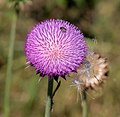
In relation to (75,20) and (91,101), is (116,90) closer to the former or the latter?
(91,101)

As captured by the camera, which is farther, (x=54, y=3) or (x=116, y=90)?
(x=54, y=3)

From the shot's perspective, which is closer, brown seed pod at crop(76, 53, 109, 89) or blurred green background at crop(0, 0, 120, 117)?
brown seed pod at crop(76, 53, 109, 89)

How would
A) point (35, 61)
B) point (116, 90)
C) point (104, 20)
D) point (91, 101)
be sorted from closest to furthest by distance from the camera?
point (35, 61)
point (116, 90)
point (91, 101)
point (104, 20)

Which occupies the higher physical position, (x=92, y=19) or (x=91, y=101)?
(x=92, y=19)

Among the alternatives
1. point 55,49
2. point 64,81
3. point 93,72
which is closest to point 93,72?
point 93,72

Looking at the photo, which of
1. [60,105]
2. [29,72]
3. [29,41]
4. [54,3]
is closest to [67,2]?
[54,3]

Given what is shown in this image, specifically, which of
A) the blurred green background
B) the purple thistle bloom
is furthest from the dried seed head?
the blurred green background

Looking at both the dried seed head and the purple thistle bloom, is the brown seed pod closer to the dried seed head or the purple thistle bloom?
the dried seed head
